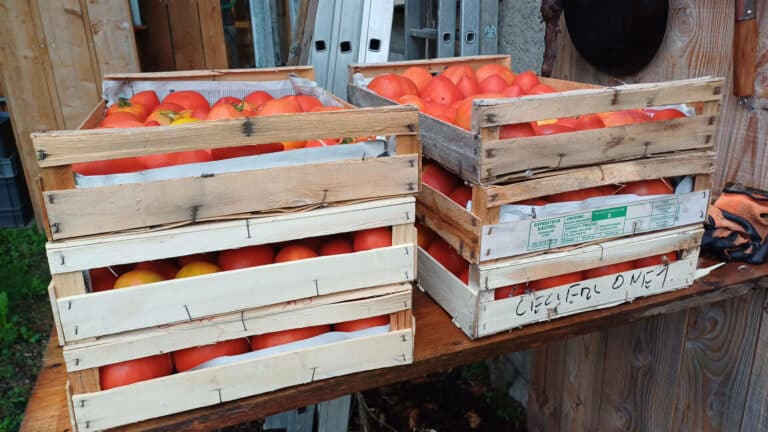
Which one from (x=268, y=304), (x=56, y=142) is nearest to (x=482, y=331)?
(x=268, y=304)

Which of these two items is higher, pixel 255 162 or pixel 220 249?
pixel 255 162

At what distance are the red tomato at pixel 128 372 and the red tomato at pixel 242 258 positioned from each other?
0.22m

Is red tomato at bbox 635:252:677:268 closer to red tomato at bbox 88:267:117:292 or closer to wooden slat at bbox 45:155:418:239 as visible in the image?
wooden slat at bbox 45:155:418:239

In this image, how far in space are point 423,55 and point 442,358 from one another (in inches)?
91.2

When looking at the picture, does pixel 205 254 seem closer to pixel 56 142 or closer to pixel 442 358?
pixel 56 142

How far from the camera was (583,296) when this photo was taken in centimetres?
143

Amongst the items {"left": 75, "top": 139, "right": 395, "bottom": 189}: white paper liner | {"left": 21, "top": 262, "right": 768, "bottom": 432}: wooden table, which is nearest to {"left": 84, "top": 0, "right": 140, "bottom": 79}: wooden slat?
{"left": 21, "top": 262, "right": 768, "bottom": 432}: wooden table

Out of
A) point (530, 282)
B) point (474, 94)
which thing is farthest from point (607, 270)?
point (474, 94)

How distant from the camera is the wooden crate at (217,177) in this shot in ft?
3.21

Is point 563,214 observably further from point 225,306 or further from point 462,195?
point 225,306

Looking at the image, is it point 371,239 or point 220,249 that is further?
point 371,239

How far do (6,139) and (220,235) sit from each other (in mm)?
4953

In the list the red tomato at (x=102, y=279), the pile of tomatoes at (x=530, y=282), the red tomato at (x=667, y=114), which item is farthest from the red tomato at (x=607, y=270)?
the red tomato at (x=102, y=279)

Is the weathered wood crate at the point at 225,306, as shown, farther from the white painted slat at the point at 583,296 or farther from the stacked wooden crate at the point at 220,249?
the white painted slat at the point at 583,296
